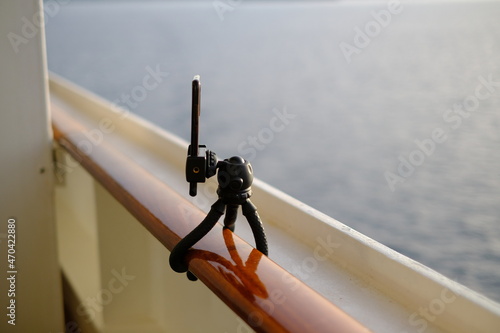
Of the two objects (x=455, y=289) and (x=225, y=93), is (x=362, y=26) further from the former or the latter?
(x=455, y=289)

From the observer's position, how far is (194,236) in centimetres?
69

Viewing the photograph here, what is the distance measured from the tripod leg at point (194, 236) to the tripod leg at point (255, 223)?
0.03 meters

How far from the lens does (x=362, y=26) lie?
100 ft

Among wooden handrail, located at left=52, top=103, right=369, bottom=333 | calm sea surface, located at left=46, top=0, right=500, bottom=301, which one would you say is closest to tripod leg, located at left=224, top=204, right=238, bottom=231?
wooden handrail, located at left=52, top=103, right=369, bottom=333

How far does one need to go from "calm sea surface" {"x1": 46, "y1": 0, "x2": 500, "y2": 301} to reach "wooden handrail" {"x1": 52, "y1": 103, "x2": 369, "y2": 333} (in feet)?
12.5

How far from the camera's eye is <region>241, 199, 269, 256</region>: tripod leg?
686 millimetres

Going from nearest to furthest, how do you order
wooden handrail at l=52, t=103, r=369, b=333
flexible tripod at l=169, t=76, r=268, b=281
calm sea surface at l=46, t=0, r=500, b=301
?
wooden handrail at l=52, t=103, r=369, b=333 < flexible tripod at l=169, t=76, r=268, b=281 < calm sea surface at l=46, t=0, r=500, b=301

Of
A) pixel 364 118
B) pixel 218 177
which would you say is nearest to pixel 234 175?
pixel 218 177

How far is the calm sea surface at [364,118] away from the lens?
295 inches

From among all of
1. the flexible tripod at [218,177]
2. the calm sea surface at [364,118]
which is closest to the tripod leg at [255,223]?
the flexible tripod at [218,177]

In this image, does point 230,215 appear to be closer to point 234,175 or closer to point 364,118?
point 234,175

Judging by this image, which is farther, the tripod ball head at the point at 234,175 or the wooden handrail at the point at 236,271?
the tripod ball head at the point at 234,175

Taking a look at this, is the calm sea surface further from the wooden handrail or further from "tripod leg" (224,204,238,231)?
"tripod leg" (224,204,238,231)

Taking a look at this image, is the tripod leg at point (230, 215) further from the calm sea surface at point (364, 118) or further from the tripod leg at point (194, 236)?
the calm sea surface at point (364, 118)
